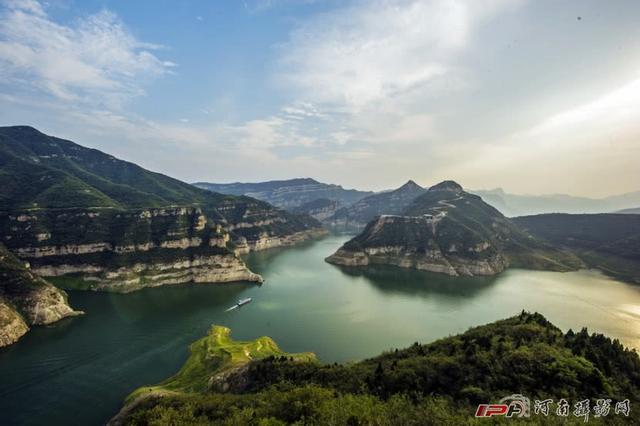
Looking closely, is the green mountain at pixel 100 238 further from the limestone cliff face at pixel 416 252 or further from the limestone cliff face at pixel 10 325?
the limestone cliff face at pixel 416 252

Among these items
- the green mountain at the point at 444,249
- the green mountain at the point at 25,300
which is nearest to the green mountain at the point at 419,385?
the green mountain at the point at 25,300

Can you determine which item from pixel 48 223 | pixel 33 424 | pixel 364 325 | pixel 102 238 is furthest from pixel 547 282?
pixel 48 223

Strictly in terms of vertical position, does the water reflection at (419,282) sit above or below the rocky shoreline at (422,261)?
below

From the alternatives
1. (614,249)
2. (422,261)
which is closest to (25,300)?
(422,261)

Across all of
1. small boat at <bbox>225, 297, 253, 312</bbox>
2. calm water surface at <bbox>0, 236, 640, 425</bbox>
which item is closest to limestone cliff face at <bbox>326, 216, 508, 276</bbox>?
calm water surface at <bbox>0, 236, 640, 425</bbox>

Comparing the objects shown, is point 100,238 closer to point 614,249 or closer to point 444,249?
point 444,249

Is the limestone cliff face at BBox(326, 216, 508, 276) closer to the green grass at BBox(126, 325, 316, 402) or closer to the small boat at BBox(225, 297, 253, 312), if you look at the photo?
the small boat at BBox(225, 297, 253, 312)
